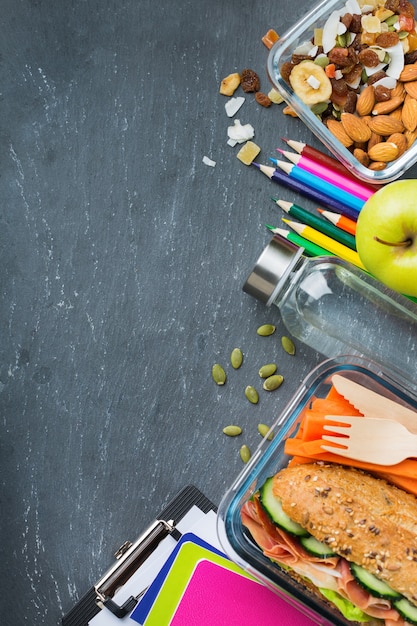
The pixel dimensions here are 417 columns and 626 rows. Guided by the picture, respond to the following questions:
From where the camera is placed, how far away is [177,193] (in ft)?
3.55

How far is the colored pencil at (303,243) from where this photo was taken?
3.41ft

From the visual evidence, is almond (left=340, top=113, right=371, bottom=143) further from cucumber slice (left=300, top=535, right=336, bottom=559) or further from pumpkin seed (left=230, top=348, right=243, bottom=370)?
cucumber slice (left=300, top=535, right=336, bottom=559)

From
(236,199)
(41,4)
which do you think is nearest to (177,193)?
(236,199)

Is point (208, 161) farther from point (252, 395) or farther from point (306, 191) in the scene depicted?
point (252, 395)

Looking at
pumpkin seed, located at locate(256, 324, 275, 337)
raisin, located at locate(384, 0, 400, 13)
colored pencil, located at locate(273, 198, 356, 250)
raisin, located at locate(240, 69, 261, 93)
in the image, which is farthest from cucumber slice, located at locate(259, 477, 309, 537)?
raisin, located at locate(384, 0, 400, 13)

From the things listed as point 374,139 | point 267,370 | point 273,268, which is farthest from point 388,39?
point 267,370

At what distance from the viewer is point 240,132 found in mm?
1069

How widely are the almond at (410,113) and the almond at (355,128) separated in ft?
0.17

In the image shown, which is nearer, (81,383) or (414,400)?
(414,400)

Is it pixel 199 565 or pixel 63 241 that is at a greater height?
pixel 63 241

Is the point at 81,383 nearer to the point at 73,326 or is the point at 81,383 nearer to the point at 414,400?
the point at 73,326

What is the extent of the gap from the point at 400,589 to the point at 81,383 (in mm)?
528

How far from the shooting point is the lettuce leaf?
0.84m

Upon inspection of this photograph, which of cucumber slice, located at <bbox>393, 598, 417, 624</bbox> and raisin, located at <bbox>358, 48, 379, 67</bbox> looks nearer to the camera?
cucumber slice, located at <bbox>393, 598, 417, 624</bbox>
